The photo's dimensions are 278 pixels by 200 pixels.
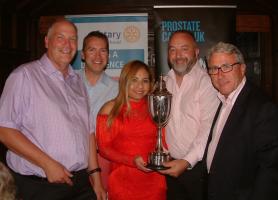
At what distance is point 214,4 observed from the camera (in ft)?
13.9

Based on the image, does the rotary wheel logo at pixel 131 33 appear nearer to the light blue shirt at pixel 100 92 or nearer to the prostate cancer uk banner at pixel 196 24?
the prostate cancer uk banner at pixel 196 24

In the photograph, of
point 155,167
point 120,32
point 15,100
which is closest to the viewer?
point 15,100

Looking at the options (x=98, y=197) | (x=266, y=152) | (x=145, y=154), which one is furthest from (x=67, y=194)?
(x=266, y=152)

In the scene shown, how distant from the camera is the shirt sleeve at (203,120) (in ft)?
7.61

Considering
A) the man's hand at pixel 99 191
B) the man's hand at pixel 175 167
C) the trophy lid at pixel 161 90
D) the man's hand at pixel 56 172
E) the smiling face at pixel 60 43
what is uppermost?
the smiling face at pixel 60 43

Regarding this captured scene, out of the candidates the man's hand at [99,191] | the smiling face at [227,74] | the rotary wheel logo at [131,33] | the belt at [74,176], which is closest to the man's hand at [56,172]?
the belt at [74,176]

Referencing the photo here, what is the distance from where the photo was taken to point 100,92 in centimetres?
276

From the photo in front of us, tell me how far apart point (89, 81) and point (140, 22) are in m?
1.70

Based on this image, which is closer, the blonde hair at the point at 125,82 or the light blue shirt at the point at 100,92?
the blonde hair at the point at 125,82

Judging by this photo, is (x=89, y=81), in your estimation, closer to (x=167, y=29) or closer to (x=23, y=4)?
(x=167, y=29)

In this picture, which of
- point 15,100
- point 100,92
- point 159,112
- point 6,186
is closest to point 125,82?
point 159,112

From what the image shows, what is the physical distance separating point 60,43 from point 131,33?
2.22 m

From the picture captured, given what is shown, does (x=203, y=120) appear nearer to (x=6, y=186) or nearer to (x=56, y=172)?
(x=56, y=172)

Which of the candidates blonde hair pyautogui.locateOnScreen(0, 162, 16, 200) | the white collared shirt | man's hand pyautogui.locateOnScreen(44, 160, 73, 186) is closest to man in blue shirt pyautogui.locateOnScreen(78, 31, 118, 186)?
man's hand pyautogui.locateOnScreen(44, 160, 73, 186)
